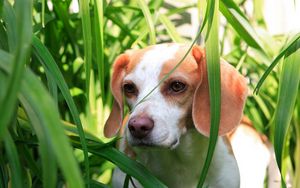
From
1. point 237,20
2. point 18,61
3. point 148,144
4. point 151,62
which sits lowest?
point 148,144

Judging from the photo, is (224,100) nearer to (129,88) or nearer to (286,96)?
(129,88)

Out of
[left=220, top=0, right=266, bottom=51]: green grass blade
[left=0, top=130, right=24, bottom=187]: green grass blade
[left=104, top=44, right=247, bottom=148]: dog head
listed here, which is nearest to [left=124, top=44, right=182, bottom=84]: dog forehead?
[left=104, top=44, right=247, bottom=148]: dog head

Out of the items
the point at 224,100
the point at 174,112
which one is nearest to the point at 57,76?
the point at 174,112

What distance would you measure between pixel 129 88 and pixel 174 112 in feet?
0.55

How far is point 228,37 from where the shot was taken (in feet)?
9.71

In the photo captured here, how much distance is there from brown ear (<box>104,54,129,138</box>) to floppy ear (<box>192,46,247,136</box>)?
0.23m

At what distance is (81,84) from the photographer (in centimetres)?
250

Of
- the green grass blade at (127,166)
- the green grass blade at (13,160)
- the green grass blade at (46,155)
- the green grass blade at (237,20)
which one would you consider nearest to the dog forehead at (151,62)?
the green grass blade at (237,20)

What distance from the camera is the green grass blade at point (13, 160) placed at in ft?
3.84

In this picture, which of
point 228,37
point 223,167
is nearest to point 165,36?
point 228,37

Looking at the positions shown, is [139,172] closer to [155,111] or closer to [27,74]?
[155,111]

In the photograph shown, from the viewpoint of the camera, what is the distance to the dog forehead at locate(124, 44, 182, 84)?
6.11 feet

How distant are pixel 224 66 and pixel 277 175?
697 millimetres

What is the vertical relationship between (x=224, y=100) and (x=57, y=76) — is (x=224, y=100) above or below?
below
